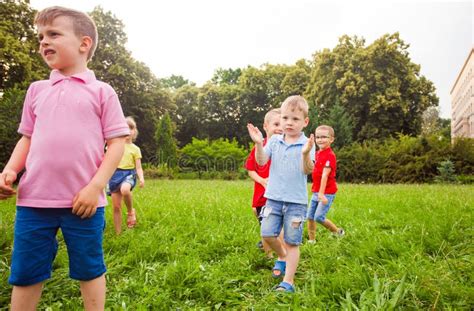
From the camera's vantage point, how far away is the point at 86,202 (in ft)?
6.46

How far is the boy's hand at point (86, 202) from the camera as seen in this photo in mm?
1962

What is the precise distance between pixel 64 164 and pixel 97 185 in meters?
0.20

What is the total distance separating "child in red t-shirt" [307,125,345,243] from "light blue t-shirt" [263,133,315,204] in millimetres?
1621

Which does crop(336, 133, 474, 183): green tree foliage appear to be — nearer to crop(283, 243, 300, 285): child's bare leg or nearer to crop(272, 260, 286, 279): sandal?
crop(272, 260, 286, 279): sandal

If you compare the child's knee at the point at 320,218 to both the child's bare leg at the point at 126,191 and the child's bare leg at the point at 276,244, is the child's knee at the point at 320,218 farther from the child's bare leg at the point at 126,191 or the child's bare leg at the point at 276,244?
the child's bare leg at the point at 126,191

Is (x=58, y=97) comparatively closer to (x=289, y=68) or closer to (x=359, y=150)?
(x=359, y=150)

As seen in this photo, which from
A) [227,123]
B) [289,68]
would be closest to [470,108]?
[289,68]

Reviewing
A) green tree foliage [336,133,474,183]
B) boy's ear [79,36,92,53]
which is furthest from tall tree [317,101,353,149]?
boy's ear [79,36,92,53]

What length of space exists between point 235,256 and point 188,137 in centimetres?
4017

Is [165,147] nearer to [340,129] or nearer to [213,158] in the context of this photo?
[213,158]

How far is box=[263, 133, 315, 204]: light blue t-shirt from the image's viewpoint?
3.31 meters

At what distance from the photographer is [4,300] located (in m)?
2.79

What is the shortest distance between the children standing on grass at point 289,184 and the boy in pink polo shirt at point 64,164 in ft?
4.72

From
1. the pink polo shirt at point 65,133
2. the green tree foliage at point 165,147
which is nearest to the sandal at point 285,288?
the pink polo shirt at point 65,133
